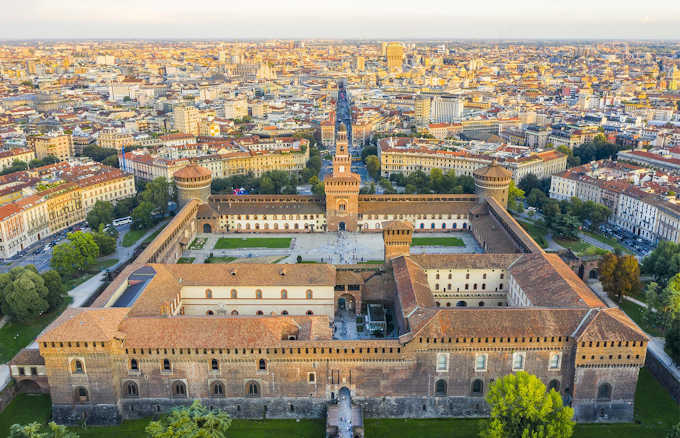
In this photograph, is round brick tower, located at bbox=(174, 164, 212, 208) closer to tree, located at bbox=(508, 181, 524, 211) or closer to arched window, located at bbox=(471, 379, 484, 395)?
tree, located at bbox=(508, 181, 524, 211)

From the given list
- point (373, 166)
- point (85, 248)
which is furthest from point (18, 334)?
point (373, 166)

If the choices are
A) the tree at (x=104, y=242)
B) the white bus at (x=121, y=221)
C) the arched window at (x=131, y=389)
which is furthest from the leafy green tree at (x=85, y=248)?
the arched window at (x=131, y=389)

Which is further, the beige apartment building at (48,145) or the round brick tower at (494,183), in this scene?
the beige apartment building at (48,145)

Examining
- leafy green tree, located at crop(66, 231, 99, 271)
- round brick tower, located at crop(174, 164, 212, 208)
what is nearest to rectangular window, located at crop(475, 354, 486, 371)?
leafy green tree, located at crop(66, 231, 99, 271)

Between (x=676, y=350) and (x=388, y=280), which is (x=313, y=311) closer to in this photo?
(x=388, y=280)

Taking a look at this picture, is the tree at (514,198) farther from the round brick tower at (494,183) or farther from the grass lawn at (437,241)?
the grass lawn at (437,241)

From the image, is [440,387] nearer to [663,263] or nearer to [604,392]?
[604,392]

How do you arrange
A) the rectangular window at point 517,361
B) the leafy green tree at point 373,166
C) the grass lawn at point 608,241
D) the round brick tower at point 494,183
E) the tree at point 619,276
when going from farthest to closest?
the leafy green tree at point 373,166 < the round brick tower at point 494,183 < the grass lawn at point 608,241 < the tree at point 619,276 < the rectangular window at point 517,361
